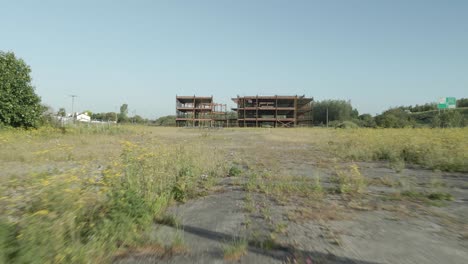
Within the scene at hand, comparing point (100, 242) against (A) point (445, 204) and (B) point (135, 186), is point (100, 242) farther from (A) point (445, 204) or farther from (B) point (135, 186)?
(A) point (445, 204)

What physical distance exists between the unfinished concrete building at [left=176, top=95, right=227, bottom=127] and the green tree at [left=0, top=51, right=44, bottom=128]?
6085 centimetres

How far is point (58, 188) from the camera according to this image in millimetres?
3350

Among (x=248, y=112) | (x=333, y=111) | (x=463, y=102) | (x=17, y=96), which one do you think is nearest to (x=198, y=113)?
(x=248, y=112)

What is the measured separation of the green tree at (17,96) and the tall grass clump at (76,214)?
861 inches

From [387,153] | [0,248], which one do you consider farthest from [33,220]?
[387,153]

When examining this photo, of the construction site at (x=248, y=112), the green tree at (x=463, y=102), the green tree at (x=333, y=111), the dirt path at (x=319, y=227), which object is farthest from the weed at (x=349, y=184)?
the green tree at (x=463, y=102)

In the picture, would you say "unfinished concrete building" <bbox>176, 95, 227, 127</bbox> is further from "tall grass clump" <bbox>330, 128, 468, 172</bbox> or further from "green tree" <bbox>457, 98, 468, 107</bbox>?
"green tree" <bbox>457, 98, 468, 107</bbox>

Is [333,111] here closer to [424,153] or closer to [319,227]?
[424,153]

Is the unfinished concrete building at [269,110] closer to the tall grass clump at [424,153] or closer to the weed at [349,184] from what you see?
the tall grass clump at [424,153]

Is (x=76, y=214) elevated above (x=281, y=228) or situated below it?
above

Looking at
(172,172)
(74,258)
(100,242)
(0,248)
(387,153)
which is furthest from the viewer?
(387,153)

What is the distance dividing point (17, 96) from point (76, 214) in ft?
79.1

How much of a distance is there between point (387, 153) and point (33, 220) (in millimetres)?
13178

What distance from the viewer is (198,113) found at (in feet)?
288
